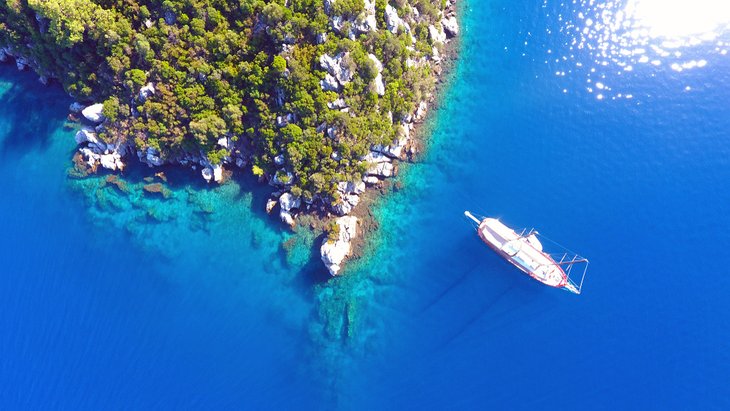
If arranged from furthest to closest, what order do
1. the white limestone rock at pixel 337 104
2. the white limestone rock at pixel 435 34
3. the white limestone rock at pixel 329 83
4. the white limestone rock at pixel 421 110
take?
1. the white limestone rock at pixel 435 34
2. the white limestone rock at pixel 421 110
3. the white limestone rock at pixel 337 104
4. the white limestone rock at pixel 329 83

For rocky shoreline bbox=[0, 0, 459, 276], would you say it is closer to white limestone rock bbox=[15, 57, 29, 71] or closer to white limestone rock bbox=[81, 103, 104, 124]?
white limestone rock bbox=[81, 103, 104, 124]

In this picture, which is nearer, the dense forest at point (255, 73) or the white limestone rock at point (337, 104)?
the dense forest at point (255, 73)

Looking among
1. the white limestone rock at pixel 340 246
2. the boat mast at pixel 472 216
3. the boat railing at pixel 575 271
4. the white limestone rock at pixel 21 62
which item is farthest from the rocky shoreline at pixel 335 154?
the boat railing at pixel 575 271

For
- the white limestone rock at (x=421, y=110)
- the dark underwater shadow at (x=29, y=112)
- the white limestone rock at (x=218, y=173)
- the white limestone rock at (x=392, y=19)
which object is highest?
the white limestone rock at (x=392, y=19)

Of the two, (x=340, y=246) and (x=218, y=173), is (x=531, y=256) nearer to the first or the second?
(x=340, y=246)

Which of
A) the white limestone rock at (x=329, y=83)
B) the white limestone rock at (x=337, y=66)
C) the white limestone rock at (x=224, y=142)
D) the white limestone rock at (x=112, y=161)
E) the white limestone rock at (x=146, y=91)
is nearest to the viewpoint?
the white limestone rock at (x=337, y=66)

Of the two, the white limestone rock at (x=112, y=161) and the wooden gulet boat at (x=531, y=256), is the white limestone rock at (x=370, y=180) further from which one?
the white limestone rock at (x=112, y=161)
